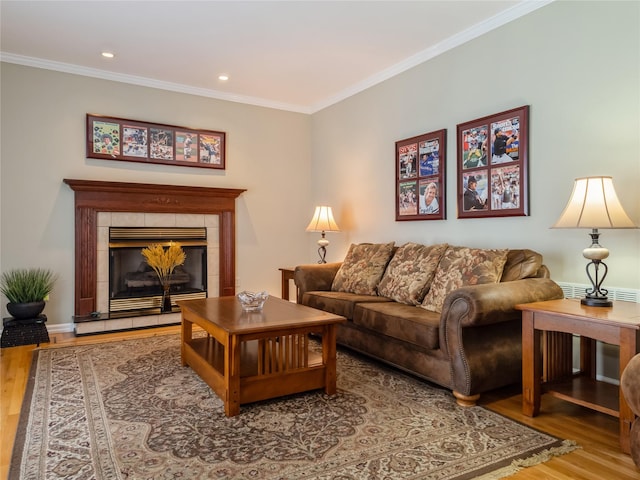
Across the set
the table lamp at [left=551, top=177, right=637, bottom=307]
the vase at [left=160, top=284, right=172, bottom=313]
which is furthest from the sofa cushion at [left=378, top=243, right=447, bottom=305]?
the vase at [left=160, top=284, right=172, bottom=313]

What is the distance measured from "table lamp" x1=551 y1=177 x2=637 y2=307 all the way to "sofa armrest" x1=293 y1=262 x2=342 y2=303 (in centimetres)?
222

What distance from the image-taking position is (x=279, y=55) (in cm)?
414

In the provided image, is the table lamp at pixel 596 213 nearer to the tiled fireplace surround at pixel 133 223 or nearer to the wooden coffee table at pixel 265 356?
the wooden coffee table at pixel 265 356

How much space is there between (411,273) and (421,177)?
1.15 metres

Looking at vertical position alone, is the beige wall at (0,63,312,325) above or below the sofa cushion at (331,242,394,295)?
above

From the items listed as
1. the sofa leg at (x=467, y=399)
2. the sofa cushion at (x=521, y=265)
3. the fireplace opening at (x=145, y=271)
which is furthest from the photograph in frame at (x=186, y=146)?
the sofa leg at (x=467, y=399)

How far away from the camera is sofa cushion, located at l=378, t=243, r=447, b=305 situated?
3.30 metres

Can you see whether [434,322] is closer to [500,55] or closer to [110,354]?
[500,55]

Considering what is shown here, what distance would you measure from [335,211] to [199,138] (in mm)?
1858

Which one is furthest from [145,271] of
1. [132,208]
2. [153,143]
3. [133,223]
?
[153,143]

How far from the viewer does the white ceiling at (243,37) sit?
328cm

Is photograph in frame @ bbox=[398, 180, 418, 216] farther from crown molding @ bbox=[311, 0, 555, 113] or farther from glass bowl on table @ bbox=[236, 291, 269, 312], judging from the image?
glass bowl on table @ bbox=[236, 291, 269, 312]

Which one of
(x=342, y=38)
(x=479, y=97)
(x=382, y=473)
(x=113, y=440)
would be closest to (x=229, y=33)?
(x=342, y=38)

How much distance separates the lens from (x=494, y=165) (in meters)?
3.44
